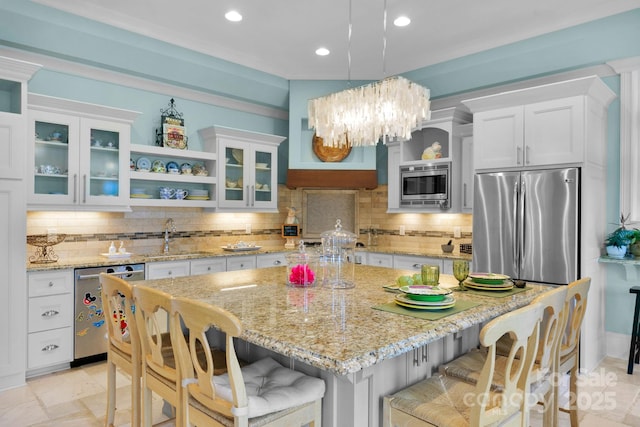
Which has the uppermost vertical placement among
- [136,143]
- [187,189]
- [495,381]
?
[136,143]

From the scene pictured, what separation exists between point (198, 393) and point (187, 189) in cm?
370

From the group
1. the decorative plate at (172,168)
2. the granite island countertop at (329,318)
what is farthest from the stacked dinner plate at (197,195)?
the granite island countertop at (329,318)

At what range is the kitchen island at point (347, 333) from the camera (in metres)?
1.40

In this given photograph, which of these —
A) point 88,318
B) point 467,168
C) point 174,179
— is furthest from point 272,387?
point 467,168

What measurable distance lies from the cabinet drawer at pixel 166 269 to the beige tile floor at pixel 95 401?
0.91m

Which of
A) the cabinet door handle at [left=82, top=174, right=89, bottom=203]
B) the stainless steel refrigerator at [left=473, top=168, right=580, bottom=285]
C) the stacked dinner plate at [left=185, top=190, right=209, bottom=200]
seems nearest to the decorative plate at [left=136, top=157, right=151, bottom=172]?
the stacked dinner plate at [left=185, top=190, right=209, bottom=200]

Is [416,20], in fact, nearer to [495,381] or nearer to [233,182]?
[233,182]

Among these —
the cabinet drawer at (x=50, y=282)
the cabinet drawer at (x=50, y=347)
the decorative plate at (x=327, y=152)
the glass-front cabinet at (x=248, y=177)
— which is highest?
the decorative plate at (x=327, y=152)

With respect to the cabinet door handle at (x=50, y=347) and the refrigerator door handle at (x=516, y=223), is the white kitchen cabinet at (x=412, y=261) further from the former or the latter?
the cabinet door handle at (x=50, y=347)

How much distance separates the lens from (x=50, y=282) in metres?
3.49

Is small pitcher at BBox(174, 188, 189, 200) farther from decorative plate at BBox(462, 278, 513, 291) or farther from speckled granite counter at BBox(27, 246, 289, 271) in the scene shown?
decorative plate at BBox(462, 278, 513, 291)

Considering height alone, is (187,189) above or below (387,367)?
above

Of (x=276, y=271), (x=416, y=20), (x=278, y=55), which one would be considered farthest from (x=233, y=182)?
(x=416, y=20)

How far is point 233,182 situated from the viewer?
522 centimetres
